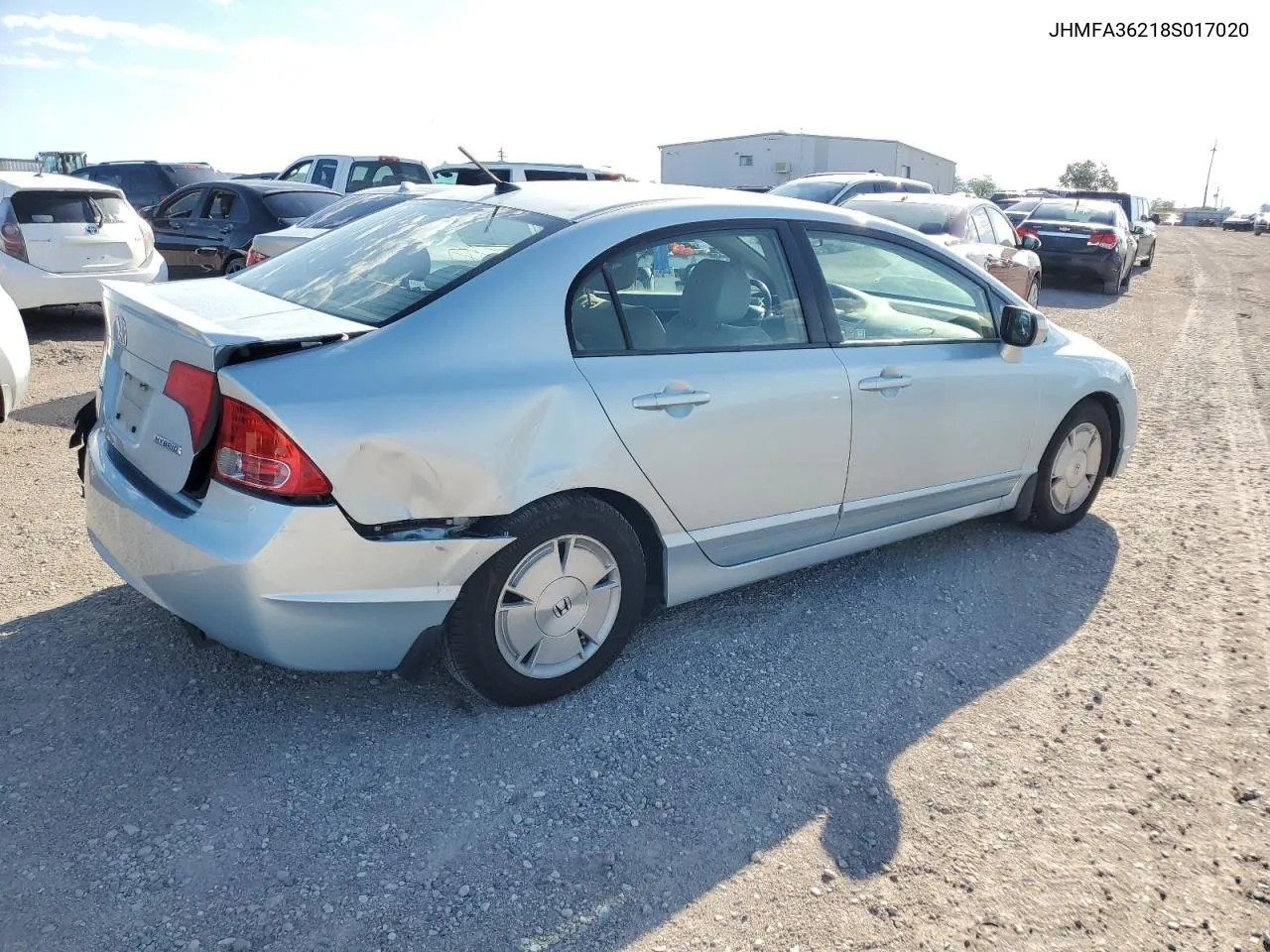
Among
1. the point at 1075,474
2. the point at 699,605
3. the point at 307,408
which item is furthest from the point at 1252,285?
the point at 307,408

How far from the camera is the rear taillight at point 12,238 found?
8734 mm

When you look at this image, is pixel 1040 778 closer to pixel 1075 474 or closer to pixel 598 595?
pixel 598 595

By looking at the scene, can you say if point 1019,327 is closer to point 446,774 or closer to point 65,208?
point 446,774

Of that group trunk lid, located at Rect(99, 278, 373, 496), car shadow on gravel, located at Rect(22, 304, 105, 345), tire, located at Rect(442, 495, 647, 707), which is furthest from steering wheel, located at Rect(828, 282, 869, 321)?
car shadow on gravel, located at Rect(22, 304, 105, 345)

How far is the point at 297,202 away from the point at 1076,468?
29.8 ft

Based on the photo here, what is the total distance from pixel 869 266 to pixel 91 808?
10.8ft

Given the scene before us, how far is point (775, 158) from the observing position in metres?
46.7

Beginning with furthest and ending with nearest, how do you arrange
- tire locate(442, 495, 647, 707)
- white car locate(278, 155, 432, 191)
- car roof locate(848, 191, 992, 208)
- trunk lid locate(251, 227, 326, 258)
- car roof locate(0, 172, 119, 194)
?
1. white car locate(278, 155, 432, 191)
2. car roof locate(848, 191, 992, 208)
3. car roof locate(0, 172, 119, 194)
4. trunk lid locate(251, 227, 326, 258)
5. tire locate(442, 495, 647, 707)

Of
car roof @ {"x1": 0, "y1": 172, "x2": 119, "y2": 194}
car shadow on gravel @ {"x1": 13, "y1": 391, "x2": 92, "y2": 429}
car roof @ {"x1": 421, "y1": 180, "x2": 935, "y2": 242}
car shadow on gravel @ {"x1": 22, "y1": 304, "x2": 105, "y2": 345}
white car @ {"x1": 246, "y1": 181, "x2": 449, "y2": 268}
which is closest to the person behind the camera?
car roof @ {"x1": 421, "y1": 180, "x2": 935, "y2": 242}

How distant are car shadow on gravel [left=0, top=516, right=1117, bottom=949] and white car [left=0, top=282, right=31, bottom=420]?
267 centimetres

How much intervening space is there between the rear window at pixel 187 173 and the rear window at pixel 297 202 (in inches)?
295

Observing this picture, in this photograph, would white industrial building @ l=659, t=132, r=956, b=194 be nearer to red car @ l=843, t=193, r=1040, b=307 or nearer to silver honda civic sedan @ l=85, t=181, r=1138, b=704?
red car @ l=843, t=193, r=1040, b=307

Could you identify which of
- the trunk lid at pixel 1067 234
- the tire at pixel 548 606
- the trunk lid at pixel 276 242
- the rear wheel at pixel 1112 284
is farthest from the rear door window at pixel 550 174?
the tire at pixel 548 606

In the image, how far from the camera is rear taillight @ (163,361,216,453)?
272 cm
